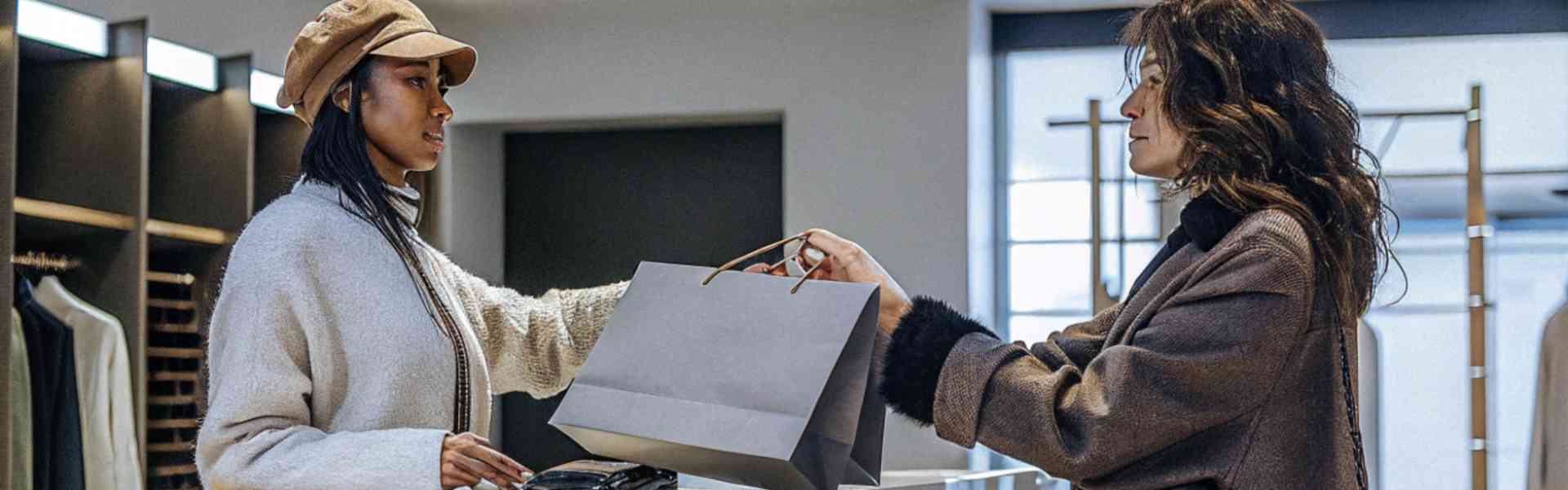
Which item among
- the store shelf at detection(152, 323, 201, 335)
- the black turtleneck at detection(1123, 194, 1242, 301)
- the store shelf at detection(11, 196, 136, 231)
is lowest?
the store shelf at detection(152, 323, 201, 335)

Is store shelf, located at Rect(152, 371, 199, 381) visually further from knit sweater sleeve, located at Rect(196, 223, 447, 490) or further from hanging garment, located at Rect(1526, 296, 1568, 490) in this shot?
hanging garment, located at Rect(1526, 296, 1568, 490)

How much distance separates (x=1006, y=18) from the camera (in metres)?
5.40

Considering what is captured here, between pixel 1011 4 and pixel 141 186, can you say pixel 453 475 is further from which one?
pixel 1011 4

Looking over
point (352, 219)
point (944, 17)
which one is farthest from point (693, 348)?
point (944, 17)

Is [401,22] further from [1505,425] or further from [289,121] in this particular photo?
[1505,425]

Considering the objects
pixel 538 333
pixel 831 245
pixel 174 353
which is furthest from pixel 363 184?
pixel 174 353

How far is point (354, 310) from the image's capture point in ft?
5.26

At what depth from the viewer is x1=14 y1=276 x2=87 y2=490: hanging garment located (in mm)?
3539

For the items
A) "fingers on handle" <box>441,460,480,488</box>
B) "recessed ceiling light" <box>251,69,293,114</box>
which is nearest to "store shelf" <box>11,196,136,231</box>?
"recessed ceiling light" <box>251,69,293,114</box>

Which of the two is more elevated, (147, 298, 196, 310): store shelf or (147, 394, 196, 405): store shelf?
(147, 298, 196, 310): store shelf

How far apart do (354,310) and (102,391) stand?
2.47 meters

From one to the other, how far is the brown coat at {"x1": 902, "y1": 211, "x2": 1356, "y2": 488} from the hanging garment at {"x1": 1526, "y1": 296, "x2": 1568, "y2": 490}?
3.34m

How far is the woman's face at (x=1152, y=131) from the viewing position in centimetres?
151

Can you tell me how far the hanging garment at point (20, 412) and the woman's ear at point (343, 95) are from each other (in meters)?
2.08
